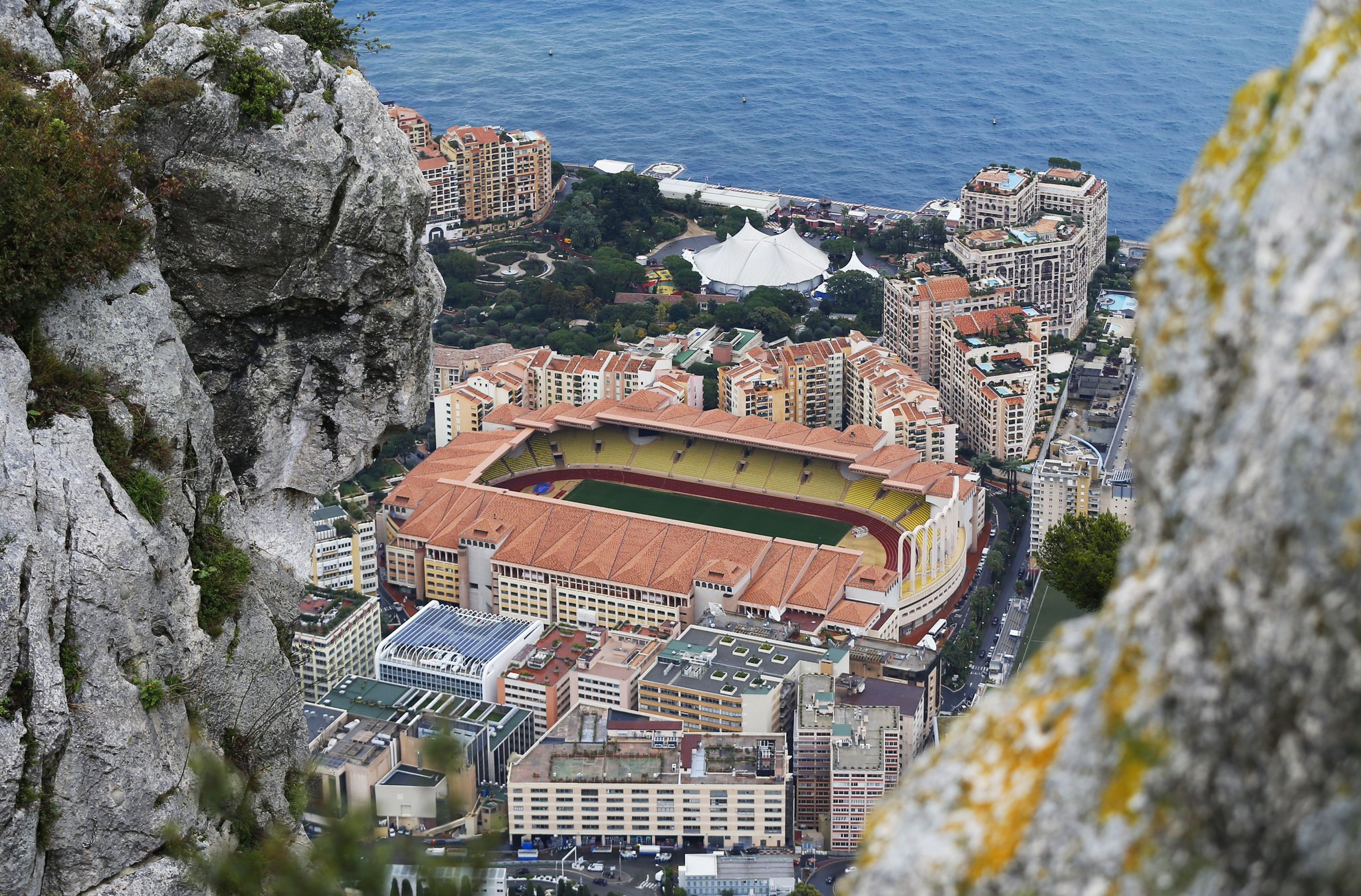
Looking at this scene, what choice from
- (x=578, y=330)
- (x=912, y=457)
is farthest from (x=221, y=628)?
(x=578, y=330)

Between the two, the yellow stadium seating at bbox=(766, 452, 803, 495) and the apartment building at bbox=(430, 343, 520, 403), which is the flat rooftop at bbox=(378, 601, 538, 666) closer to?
the yellow stadium seating at bbox=(766, 452, 803, 495)

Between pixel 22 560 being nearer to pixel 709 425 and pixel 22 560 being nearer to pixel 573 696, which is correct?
pixel 573 696

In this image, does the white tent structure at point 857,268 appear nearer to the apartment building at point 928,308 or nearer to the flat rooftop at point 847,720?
the apartment building at point 928,308

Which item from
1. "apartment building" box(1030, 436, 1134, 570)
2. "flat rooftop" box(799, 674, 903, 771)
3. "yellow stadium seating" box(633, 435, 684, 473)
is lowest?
"yellow stadium seating" box(633, 435, 684, 473)

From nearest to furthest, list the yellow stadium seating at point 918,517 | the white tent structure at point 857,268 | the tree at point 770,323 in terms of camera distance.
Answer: the yellow stadium seating at point 918,517 < the tree at point 770,323 < the white tent structure at point 857,268

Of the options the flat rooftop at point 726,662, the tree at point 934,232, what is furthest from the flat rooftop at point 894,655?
the tree at point 934,232

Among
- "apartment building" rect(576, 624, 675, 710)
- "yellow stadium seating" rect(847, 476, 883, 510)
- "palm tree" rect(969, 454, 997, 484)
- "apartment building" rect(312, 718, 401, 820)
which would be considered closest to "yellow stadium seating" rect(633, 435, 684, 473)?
"yellow stadium seating" rect(847, 476, 883, 510)
